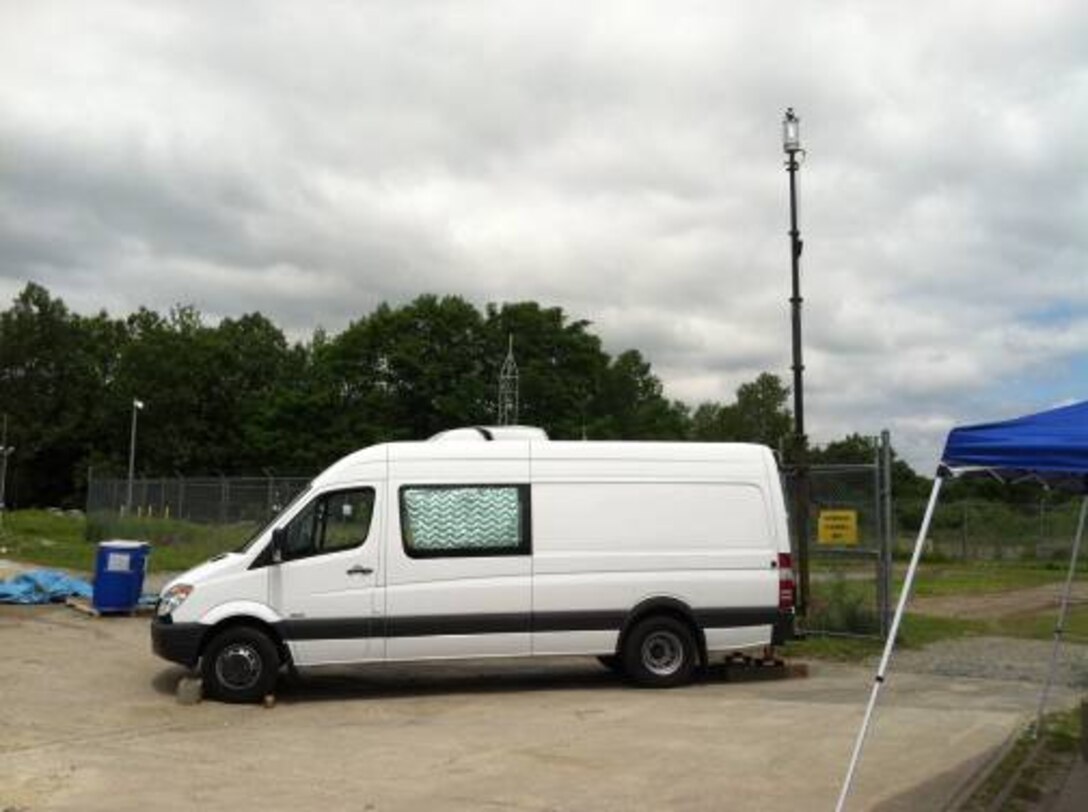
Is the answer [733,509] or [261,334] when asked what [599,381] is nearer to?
[261,334]

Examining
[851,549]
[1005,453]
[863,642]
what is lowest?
[863,642]

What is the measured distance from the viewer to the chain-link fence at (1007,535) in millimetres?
39062

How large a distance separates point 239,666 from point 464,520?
97.7 inches

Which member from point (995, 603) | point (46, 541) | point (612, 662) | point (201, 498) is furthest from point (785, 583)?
point (46, 541)

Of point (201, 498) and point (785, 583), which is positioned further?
point (201, 498)

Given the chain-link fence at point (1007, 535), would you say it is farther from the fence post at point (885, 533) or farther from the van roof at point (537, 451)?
the van roof at point (537, 451)

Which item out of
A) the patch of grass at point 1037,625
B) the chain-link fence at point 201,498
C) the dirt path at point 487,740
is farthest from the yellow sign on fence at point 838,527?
the chain-link fence at point 201,498

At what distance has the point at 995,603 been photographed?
76.0 feet

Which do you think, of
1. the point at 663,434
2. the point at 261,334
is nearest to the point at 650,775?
the point at 663,434

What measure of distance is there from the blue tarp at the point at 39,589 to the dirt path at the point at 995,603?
1383 centimetres

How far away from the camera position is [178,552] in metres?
33.3

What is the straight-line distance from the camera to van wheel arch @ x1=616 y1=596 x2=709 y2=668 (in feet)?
40.8

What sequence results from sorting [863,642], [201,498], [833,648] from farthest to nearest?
[201,498] → [863,642] → [833,648]

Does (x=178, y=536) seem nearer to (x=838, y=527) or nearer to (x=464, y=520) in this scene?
(x=838, y=527)
